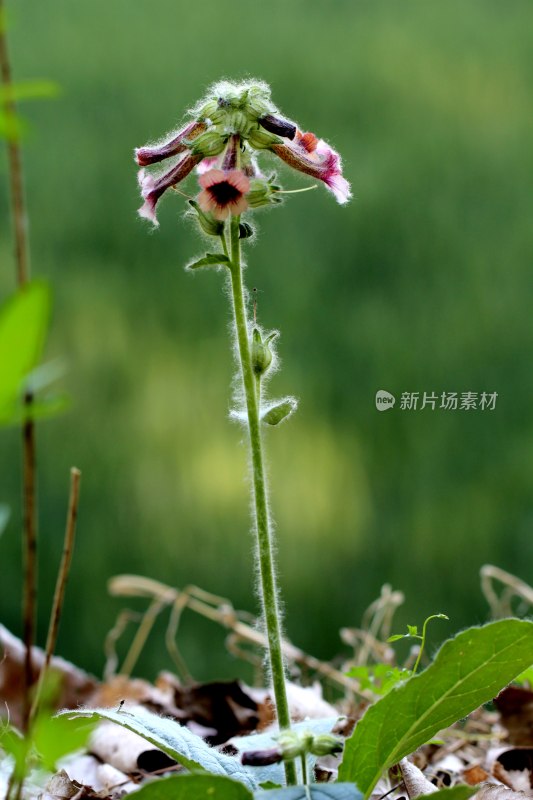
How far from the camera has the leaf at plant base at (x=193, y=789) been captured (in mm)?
429

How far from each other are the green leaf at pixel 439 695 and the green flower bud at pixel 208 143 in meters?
0.28

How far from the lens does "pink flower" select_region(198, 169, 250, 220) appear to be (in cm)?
52

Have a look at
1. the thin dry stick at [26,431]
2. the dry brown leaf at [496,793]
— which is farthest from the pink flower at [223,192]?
the dry brown leaf at [496,793]

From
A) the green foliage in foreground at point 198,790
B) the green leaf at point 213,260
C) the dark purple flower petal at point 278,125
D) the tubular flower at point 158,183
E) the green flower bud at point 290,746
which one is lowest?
the green foliage in foreground at point 198,790

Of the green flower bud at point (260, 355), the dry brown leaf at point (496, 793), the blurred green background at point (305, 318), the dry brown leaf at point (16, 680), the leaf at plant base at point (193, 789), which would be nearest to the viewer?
→ the leaf at plant base at point (193, 789)

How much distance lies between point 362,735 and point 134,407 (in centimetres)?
123

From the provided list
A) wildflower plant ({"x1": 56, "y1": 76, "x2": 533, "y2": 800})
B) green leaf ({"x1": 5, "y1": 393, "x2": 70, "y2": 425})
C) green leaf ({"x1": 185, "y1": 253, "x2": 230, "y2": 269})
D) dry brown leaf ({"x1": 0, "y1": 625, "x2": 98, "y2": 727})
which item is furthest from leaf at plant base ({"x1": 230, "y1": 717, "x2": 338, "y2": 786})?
dry brown leaf ({"x1": 0, "y1": 625, "x2": 98, "y2": 727})

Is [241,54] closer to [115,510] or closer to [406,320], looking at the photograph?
[406,320]

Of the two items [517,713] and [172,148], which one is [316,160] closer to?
[172,148]

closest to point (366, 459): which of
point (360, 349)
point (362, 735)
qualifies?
point (360, 349)

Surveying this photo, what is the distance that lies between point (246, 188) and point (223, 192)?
1 centimetres

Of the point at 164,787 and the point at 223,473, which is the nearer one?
the point at 164,787

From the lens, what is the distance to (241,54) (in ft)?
6.63

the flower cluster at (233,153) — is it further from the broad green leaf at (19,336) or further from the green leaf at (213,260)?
the broad green leaf at (19,336)
